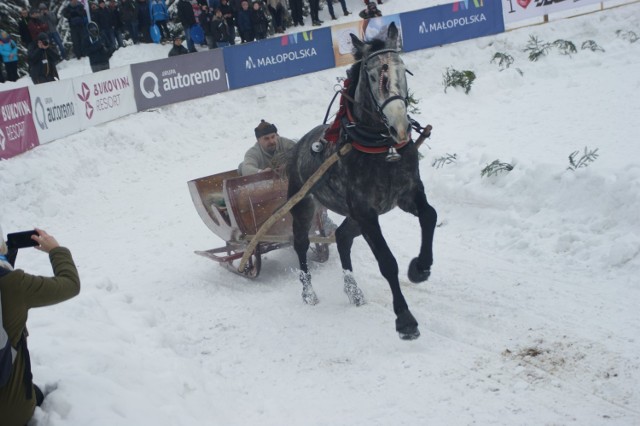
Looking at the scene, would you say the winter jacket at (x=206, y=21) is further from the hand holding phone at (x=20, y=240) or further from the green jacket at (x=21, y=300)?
the green jacket at (x=21, y=300)

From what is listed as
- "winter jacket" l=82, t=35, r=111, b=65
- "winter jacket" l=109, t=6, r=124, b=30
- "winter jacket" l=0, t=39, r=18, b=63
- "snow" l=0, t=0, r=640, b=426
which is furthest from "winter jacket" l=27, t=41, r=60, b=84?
"winter jacket" l=109, t=6, r=124, b=30

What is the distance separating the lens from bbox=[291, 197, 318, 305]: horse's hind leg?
736 centimetres

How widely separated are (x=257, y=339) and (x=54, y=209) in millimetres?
7595

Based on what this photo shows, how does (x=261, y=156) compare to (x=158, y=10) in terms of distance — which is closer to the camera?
(x=261, y=156)

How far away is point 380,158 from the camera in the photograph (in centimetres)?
595

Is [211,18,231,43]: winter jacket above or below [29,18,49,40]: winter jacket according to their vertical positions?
below

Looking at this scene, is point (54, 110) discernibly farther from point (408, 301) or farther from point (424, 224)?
point (424, 224)

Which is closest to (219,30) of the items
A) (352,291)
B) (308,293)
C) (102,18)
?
A: (102,18)

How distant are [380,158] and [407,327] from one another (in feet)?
4.36

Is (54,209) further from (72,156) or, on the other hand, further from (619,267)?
(619,267)

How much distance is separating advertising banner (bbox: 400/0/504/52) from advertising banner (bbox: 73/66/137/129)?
789cm

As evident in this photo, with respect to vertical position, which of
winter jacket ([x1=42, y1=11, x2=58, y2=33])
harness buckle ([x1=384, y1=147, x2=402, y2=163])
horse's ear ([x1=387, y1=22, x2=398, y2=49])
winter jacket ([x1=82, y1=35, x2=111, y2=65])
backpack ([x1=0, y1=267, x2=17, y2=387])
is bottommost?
backpack ([x1=0, y1=267, x2=17, y2=387])

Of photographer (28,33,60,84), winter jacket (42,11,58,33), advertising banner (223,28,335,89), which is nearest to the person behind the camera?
photographer (28,33,60,84)

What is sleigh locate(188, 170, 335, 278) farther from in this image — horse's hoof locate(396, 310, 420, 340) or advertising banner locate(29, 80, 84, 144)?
advertising banner locate(29, 80, 84, 144)
